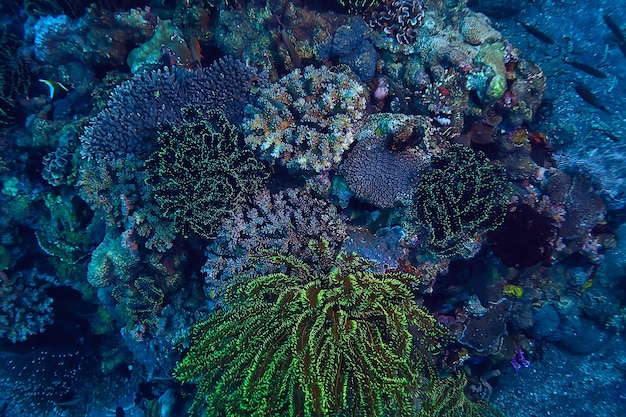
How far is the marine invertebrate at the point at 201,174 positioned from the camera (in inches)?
178

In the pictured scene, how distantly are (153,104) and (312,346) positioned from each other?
394 centimetres

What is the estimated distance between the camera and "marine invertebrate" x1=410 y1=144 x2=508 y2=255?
4215 millimetres

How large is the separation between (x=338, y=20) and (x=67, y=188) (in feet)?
15.9

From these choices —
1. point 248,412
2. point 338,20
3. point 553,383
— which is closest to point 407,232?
point 248,412

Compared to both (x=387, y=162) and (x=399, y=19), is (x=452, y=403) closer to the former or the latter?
(x=387, y=162)

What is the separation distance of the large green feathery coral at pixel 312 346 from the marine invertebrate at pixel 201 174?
1.04 m

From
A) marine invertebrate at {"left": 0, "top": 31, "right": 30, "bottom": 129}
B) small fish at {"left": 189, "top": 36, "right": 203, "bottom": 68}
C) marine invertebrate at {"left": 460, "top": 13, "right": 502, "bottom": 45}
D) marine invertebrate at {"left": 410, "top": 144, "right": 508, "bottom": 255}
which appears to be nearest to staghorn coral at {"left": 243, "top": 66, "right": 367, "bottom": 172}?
marine invertebrate at {"left": 410, "top": 144, "right": 508, "bottom": 255}

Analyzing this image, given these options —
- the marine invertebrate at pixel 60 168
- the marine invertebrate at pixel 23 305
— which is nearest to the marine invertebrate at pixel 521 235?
the marine invertebrate at pixel 60 168

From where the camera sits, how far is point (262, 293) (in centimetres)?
385

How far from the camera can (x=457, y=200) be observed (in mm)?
4199

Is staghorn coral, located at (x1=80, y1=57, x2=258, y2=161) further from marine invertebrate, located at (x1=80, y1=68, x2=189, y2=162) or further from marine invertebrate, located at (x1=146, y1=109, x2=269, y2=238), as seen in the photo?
marine invertebrate, located at (x1=146, y1=109, x2=269, y2=238)

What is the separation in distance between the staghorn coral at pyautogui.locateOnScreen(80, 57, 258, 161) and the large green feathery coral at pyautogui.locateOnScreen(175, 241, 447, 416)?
248 centimetres

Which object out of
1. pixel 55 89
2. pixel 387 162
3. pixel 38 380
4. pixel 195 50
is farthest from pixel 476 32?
pixel 38 380

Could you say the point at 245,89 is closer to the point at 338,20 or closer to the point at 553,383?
the point at 338,20
